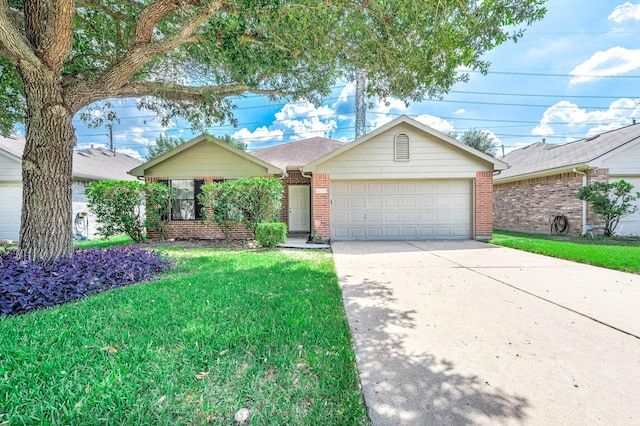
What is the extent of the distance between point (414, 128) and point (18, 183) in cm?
1501

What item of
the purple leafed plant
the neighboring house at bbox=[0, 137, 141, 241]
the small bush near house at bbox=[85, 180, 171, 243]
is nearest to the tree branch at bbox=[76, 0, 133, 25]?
the small bush near house at bbox=[85, 180, 171, 243]

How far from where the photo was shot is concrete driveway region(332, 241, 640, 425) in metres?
1.78

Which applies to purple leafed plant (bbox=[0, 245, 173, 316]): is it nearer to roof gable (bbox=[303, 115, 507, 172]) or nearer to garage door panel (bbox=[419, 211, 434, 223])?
roof gable (bbox=[303, 115, 507, 172])

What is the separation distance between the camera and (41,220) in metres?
4.42

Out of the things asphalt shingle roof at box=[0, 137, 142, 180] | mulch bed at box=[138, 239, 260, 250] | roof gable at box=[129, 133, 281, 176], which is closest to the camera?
mulch bed at box=[138, 239, 260, 250]

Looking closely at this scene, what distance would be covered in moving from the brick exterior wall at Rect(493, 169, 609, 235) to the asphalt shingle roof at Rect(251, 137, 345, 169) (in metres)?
9.30

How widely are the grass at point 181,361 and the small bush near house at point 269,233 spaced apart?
4.25m

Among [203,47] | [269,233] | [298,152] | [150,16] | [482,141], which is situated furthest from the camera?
[482,141]

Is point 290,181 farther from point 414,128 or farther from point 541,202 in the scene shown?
point 541,202

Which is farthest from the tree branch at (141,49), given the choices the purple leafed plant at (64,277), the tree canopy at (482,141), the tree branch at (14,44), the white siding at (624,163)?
the tree canopy at (482,141)

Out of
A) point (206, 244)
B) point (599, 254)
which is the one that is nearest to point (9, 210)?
point (206, 244)

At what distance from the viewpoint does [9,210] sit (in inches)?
419

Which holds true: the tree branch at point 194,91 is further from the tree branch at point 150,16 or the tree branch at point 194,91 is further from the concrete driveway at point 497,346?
the concrete driveway at point 497,346

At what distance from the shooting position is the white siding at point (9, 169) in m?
10.5
